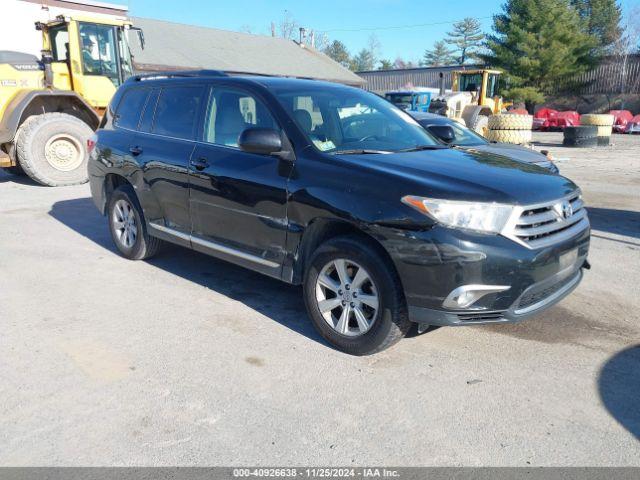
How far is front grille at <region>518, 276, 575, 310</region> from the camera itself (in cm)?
339

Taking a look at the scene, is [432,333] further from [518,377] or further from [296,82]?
[296,82]

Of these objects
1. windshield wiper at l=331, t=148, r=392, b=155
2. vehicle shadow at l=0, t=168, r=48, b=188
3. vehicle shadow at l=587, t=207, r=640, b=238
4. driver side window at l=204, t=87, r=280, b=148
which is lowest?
vehicle shadow at l=0, t=168, r=48, b=188

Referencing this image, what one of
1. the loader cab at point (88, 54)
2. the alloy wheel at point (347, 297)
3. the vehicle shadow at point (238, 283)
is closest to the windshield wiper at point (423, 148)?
the alloy wheel at point (347, 297)

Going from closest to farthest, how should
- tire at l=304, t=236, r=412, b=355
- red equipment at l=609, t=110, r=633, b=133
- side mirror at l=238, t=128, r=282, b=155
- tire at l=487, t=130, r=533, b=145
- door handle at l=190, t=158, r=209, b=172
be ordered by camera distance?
tire at l=304, t=236, r=412, b=355 → side mirror at l=238, t=128, r=282, b=155 → door handle at l=190, t=158, r=209, b=172 → tire at l=487, t=130, r=533, b=145 → red equipment at l=609, t=110, r=633, b=133

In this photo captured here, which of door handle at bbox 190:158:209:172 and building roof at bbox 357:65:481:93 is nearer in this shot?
door handle at bbox 190:158:209:172

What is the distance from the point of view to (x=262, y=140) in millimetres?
3900

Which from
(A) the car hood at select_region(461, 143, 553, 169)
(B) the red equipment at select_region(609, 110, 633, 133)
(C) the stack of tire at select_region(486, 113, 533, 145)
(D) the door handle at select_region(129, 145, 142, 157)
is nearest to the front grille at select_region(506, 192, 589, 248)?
(D) the door handle at select_region(129, 145, 142, 157)

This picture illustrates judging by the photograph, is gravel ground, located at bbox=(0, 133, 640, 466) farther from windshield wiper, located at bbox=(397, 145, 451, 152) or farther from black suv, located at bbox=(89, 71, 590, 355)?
windshield wiper, located at bbox=(397, 145, 451, 152)

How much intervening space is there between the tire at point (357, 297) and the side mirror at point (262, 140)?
0.83 meters

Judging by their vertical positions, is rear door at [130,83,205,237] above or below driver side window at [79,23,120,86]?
below

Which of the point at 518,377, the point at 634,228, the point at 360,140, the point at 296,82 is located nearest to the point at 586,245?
the point at 518,377

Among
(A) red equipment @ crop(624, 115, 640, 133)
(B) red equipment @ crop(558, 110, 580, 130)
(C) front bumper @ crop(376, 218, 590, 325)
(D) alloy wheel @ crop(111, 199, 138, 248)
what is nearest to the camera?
(C) front bumper @ crop(376, 218, 590, 325)

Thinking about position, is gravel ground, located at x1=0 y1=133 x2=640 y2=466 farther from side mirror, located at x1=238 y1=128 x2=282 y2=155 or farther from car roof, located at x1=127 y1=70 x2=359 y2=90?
car roof, located at x1=127 y1=70 x2=359 y2=90

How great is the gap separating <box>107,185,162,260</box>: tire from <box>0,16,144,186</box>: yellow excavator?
5358 mm
